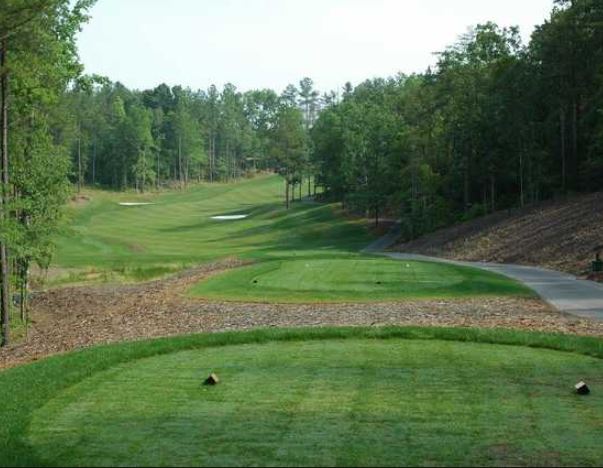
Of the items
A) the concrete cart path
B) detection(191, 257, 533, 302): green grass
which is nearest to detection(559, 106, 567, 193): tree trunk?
the concrete cart path

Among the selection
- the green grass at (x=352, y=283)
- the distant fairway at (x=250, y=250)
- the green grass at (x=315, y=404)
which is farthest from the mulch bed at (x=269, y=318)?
the green grass at (x=315, y=404)

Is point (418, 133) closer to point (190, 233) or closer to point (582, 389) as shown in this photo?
point (190, 233)

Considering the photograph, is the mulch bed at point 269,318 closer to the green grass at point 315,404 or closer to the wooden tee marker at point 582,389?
the green grass at point 315,404

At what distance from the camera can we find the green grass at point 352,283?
23.7m

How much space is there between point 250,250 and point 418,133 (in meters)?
18.7

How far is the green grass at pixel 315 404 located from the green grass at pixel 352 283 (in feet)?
34.6

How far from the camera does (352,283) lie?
26781 millimetres

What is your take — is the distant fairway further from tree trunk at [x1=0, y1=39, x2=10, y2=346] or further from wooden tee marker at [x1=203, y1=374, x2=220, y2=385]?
wooden tee marker at [x1=203, y1=374, x2=220, y2=385]

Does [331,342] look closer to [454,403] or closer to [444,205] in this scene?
[454,403]

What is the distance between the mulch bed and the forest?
3891mm

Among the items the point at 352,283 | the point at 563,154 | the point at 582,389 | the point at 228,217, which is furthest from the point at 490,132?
the point at 582,389

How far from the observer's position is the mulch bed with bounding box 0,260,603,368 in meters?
16.6

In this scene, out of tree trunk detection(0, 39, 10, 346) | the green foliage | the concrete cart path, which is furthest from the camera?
the green foliage

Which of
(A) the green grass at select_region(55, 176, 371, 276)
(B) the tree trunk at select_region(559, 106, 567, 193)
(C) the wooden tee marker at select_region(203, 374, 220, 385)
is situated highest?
(B) the tree trunk at select_region(559, 106, 567, 193)
